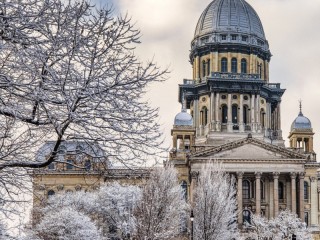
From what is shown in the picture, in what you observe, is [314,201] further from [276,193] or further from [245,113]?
[245,113]

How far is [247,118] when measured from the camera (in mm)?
111562

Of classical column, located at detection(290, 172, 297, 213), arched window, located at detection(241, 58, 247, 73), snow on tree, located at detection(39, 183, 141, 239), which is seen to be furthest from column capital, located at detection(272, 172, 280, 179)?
arched window, located at detection(241, 58, 247, 73)

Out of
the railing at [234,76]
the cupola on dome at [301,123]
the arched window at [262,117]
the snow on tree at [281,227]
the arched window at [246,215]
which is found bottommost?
the snow on tree at [281,227]

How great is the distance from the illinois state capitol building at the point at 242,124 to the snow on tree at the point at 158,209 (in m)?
25.6

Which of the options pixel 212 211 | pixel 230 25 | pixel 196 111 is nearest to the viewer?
pixel 212 211

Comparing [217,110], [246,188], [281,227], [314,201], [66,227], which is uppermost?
[217,110]

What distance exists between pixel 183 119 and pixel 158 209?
4458 cm

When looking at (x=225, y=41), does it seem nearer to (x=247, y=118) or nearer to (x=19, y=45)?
(x=247, y=118)

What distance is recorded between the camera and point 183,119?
106 m

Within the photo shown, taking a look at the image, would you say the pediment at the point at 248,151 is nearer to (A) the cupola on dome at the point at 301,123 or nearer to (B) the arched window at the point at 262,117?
(A) the cupola on dome at the point at 301,123

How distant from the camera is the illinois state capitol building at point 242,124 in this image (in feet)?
317

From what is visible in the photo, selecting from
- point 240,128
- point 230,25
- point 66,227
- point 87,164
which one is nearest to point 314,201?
point 240,128

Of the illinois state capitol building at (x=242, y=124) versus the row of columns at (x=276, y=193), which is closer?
the row of columns at (x=276, y=193)

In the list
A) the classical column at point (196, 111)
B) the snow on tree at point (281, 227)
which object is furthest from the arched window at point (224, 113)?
the snow on tree at point (281, 227)
